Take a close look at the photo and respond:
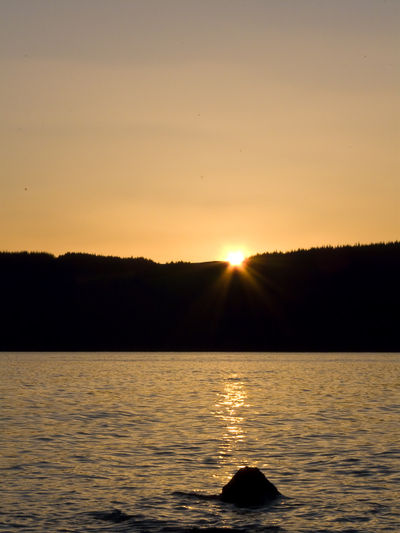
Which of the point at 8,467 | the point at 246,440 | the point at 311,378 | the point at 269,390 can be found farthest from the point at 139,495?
the point at 311,378

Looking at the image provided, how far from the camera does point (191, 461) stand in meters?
31.9

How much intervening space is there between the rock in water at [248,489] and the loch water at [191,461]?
0.56 metres

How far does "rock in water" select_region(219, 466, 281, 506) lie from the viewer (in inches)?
967

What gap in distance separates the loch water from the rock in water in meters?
0.56

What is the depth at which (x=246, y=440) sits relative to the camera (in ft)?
127

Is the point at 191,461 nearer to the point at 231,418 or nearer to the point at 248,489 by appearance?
the point at 248,489

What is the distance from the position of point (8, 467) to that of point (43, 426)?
13306mm

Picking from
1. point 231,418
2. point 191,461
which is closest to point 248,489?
point 191,461

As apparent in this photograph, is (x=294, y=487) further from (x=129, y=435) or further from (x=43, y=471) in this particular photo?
(x=129, y=435)

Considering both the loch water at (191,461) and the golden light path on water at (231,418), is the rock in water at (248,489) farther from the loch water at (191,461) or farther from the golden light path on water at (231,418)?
the golden light path on water at (231,418)

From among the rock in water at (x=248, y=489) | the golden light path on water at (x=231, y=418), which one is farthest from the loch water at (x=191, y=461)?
the rock in water at (x=248, y=489)

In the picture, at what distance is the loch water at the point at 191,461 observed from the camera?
73.8ft

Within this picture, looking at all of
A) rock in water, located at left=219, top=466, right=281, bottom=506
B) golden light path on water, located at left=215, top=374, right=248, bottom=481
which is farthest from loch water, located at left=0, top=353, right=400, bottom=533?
rock in water, located at left=219, top=466, right=281, bottom=506

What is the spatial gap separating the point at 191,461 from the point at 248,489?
745cm
